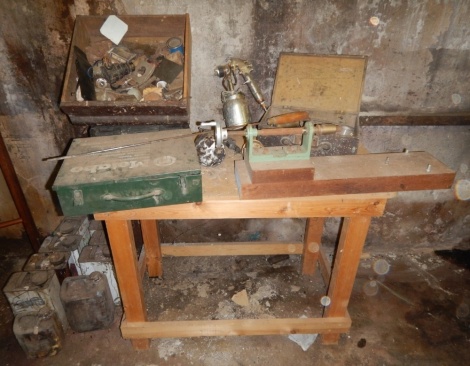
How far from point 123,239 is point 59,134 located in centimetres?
113

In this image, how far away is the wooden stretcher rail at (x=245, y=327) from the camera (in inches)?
73.3

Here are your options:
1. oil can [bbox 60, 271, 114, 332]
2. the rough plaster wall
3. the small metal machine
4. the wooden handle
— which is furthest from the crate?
oil can [bbox 60, 271, 114, 332]

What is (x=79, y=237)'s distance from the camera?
218 cm

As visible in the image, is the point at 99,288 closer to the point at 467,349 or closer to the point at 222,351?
the point at 222,351

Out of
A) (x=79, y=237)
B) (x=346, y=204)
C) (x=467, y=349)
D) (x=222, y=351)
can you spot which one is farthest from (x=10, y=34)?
(x=467, y=349)

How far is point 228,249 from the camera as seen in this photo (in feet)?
8.01

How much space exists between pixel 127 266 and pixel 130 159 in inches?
23.4

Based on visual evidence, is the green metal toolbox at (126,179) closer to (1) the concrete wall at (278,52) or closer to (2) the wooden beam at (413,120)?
(1) the concrete wall at (278,52)

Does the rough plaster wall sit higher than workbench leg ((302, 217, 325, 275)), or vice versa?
the rough plaster wall

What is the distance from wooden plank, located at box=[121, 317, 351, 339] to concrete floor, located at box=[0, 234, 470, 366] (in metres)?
0.20

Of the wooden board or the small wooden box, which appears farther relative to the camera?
the small wooden box

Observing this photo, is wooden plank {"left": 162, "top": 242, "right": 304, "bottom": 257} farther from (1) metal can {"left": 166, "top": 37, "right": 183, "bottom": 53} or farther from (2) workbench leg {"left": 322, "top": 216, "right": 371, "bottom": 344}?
(1) metal can {"left": 166, "top": 37, "right": 183, "bottom": 53}

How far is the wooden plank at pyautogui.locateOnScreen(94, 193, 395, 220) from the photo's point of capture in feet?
4.73

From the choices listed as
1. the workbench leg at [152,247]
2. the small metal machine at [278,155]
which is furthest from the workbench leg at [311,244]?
the workbench leg at [152,247]
